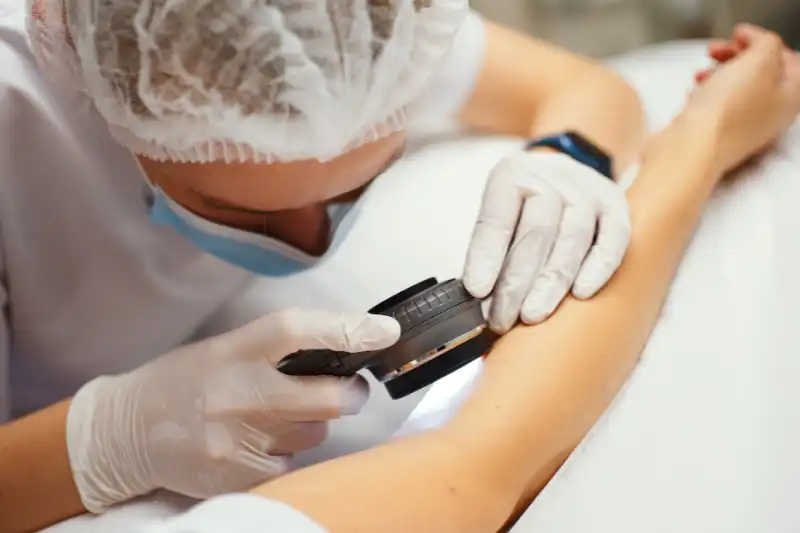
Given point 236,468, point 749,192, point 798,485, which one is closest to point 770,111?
point 749,192

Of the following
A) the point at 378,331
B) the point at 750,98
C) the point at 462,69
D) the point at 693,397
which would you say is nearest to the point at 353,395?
the point at 378,331

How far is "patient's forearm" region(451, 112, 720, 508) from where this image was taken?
61 centimetres

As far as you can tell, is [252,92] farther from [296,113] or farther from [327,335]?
[327,335]

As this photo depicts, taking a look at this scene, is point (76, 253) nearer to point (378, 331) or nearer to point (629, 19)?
point (378, 331)

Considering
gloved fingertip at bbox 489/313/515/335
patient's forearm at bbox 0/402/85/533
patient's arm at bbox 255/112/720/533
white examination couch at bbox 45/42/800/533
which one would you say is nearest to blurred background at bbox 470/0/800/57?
white examination couch at bbox 45/42/800/533

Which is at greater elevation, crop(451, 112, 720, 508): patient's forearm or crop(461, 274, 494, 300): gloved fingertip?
crop(461, 274, 494, 300): gloved fingertip

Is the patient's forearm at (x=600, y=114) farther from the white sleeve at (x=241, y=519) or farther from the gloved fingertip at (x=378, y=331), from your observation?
the white sleeve at (x=241, y=519)

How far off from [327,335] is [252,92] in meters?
0.20

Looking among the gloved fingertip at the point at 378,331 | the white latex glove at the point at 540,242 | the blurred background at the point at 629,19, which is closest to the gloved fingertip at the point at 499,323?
the white latex glove at the point at 540,242

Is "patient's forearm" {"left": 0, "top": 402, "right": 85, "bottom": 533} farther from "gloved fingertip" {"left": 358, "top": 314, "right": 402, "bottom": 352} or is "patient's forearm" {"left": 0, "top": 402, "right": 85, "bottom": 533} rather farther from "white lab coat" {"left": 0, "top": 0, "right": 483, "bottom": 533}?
"gloved fingertip" {"left": 358, "top": 314, "right": 402, "bottom": 352}

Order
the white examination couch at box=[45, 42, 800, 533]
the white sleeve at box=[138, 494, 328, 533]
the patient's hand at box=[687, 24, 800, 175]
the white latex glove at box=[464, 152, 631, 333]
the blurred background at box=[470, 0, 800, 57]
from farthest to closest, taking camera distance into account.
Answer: the blurred background at box=[470, 0, 800, 57] < the patient's hand at box=[687, 24, 800, 175] < the white latex glove at box=[464, 152, 631, 333] < the white examination couch at box=[45, 42, 800, 533] < the white sleeve at box=[138, 494, 328, 533]

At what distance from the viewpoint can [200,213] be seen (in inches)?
29.2

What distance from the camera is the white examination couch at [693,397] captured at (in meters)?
0.57

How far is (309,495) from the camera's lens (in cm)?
53
